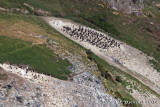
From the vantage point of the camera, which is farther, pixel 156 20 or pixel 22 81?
pixel 156 20

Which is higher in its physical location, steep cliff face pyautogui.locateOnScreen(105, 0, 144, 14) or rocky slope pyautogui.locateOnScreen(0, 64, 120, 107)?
rocky slope pyautogui.locateOnScreen(0, 64, 120, 107)

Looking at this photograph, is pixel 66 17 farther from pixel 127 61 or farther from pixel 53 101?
pixel 53 101

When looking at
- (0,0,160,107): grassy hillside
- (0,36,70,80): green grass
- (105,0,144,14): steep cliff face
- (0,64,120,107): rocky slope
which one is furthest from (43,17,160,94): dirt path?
(105,0,144,14): steep cliff face

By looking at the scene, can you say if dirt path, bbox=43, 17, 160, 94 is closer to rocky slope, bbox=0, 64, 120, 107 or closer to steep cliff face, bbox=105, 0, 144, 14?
rocky slope, bbox=0, 64, 120, 107

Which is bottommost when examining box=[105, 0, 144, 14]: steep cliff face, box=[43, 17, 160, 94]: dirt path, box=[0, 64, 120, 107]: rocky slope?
box=[43, 17, 160, 94]: dirt path

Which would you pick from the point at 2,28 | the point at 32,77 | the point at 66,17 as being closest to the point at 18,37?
the point at 2,28

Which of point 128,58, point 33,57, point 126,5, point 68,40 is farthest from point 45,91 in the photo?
point 126,5

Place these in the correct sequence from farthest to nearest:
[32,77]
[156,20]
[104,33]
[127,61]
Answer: [156,20], [104,33], [127,61], [32,77]

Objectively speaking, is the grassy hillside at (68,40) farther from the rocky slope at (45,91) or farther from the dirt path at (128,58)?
the dirt path at (128,58)

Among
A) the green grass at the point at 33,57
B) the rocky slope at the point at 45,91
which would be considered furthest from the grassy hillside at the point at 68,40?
the rocky slope at the point at 45,91
